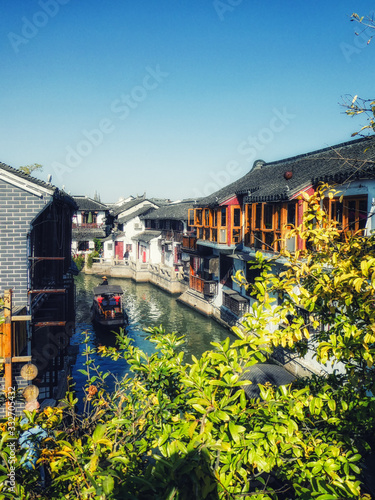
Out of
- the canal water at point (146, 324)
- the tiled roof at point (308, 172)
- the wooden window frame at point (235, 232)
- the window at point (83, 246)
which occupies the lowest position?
the canal water at point (146, 324)

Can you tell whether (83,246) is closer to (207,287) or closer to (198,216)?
(198,216)

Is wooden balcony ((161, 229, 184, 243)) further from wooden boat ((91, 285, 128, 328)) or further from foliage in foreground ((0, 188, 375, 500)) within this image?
foliage in foreground ((0, 188, 375, 500))

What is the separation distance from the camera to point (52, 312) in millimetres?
12742

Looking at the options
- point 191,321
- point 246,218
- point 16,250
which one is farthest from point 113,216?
point 16,250

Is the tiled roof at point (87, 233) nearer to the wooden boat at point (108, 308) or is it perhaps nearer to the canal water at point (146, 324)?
the canal water at point (146, 324)

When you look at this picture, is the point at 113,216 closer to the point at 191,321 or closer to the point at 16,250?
the point at 191,321

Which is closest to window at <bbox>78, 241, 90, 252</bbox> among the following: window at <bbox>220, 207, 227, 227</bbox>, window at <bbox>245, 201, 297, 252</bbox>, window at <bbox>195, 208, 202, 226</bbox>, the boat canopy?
the boat canopy

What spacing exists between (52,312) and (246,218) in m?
11.2

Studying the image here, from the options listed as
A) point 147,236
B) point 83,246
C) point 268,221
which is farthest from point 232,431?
point 83,246

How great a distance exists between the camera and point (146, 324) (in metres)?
24.7

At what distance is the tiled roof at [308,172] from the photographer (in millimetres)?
12438

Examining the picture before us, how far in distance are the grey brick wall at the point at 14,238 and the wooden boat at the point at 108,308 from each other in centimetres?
1345

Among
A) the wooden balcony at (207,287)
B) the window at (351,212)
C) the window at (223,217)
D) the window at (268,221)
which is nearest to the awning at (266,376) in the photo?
the window at (268,221)

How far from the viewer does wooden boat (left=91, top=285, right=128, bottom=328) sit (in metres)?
22.7
